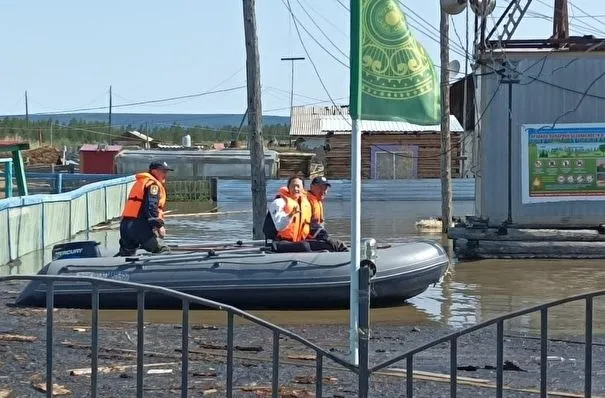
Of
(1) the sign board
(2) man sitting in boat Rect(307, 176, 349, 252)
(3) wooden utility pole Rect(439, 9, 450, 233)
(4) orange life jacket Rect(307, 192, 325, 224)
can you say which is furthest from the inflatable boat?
(3) wooden utility pole Rect(439, 9, 450, 233)

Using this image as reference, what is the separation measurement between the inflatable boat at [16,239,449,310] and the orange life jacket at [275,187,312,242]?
388mm

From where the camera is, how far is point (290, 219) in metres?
12.4

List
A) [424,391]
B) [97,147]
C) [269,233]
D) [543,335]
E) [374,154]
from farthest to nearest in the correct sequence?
[97,147] → [374,154] → [269,233] → [424,391] → [543,335]

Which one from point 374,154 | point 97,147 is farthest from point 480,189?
point 97,147

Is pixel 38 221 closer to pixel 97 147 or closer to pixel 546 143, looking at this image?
pixel 546 143

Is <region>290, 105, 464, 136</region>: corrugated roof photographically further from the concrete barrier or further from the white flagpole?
the white flagpole

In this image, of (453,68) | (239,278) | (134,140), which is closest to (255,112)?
(239,278)

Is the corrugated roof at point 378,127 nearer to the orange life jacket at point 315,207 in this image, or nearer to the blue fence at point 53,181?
the blue fence at point 53,181

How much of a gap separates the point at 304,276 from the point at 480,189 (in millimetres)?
7270

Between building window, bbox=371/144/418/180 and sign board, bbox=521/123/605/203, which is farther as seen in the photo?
building window, bbox=371/144/418/180

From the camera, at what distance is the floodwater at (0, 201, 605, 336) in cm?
1151

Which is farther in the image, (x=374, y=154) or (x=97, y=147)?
(x=97, y=147)

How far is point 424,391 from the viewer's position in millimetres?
7066

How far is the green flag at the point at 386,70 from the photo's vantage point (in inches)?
231
